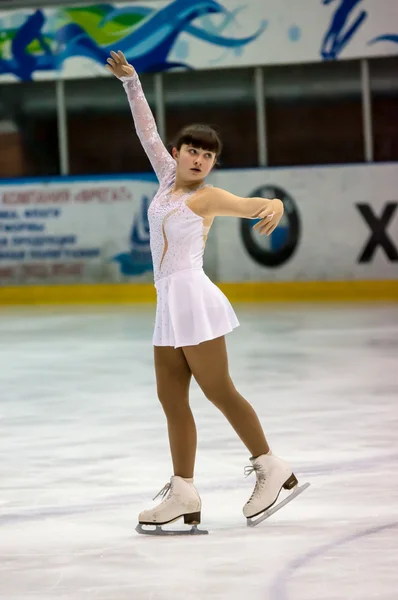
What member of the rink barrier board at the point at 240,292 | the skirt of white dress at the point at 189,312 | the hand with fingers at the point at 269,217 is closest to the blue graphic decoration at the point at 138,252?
the rink barrier board at the point at 240,292

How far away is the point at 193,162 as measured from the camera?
4.43m

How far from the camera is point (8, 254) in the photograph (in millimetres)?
15289

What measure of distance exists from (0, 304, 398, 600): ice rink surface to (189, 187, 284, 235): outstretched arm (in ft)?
3.46

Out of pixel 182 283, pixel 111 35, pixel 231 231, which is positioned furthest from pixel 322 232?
pixel 182 283

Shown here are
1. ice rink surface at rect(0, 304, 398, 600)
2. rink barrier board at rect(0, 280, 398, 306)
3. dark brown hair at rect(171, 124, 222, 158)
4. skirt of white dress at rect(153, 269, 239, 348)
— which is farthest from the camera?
rink barrier board at rect(0, 280, 398, 306)

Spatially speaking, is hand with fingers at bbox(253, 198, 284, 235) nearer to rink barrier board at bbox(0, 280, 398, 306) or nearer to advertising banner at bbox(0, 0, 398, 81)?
rink barrier board at bbox(0, 280, 398, 306)

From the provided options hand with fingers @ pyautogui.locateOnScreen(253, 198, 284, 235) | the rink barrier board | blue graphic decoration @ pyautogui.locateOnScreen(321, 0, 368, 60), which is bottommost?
the rink barrier board

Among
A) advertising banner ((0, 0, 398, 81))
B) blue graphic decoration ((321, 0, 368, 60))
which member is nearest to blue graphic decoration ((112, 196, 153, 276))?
advertising banner ((0, 0, 398, 81))

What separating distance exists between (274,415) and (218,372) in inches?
97.9

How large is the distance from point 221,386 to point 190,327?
25 centimetres

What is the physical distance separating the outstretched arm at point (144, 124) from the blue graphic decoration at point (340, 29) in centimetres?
1029

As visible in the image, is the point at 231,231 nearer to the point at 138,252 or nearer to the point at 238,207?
the point at 138,252

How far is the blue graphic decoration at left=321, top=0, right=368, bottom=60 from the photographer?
14570mm

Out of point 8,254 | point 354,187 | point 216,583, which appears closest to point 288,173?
point 354,187
